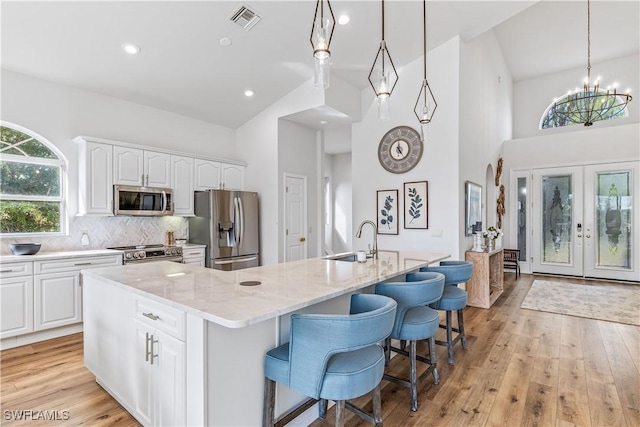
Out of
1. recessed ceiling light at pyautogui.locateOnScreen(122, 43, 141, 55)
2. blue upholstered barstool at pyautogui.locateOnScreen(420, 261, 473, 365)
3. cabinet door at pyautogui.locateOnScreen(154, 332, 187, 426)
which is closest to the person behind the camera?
cabinet door at pyautogui.locateOnScreen(154, 332, 187, 426)

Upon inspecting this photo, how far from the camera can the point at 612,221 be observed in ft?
21.2

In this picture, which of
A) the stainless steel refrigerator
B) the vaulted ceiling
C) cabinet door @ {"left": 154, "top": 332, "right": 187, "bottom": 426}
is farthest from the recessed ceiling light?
cabinet door @ {"left": 154, "top": 332, "right": 187, "bottom": 426}

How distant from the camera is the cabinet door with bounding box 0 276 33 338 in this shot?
3.22 meters

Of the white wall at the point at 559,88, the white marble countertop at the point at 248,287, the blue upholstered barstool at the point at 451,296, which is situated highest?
the white wall at the point at 559,88

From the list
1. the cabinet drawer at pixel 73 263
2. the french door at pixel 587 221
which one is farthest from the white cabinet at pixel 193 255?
the french door at pixel 587 221

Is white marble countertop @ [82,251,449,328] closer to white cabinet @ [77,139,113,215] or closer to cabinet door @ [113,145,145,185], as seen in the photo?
white cabinet @ [77,139,113,215]

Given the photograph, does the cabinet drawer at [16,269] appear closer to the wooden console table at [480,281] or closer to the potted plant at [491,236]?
the wooden console table at [480,281]

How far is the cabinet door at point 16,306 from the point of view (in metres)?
3.22

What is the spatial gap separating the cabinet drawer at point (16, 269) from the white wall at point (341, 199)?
6.91 meters

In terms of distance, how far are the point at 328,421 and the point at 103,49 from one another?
4.28 metres

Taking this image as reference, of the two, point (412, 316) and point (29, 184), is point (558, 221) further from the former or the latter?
point (29, 184)

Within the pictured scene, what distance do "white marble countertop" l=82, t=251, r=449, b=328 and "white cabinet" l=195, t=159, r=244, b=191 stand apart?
258 centimetres

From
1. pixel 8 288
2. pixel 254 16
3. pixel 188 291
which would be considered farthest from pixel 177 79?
pixel 188 291

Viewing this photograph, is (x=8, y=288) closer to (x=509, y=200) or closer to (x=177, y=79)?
(x=177, y=79)
